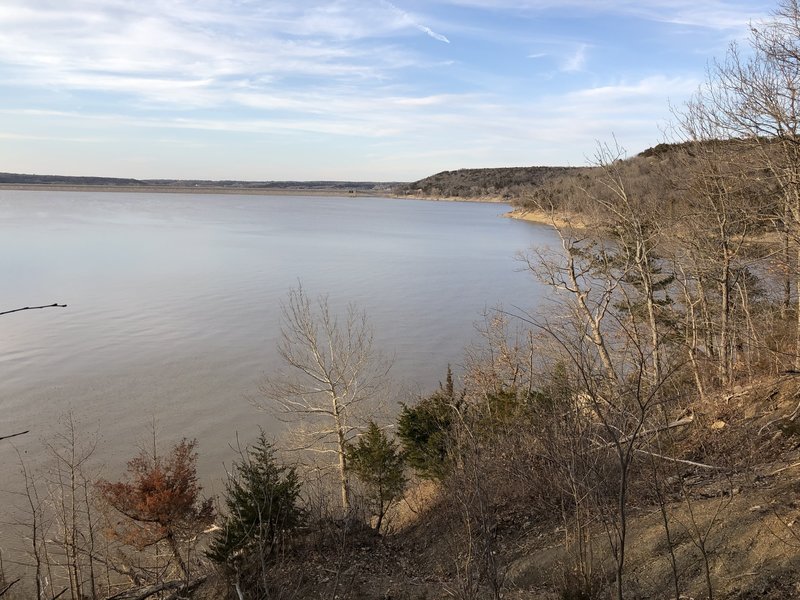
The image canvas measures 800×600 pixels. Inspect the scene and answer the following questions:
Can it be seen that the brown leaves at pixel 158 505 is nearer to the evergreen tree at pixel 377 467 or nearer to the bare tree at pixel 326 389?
the bare tree at pixel 326 389

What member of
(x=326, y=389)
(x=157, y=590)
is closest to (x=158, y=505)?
(x=157, y=590)

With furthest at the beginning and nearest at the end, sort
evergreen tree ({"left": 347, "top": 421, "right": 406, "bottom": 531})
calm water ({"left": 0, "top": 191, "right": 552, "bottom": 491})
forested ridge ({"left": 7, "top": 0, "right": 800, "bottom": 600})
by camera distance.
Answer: calm water ({"left": 0, "top": 191, "right": 552, "bottom": 491}) → evergreen tree ({"left": 347, "top": 421, "right": 406, "bottom": 531}) → forested ridge ({"left": 7, "top": 0, "right": 800, "bottom": 600})

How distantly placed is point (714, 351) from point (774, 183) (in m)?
6.57

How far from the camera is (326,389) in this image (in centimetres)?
1599

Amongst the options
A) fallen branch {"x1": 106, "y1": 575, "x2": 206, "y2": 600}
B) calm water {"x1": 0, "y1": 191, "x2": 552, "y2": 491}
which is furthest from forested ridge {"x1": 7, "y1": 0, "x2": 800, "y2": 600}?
calm water {"x1": 0, "y1": 191, "x2": 552, "y2": 491}

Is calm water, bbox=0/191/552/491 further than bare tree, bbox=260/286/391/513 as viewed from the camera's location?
Yes

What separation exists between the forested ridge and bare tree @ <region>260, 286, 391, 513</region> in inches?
7.6

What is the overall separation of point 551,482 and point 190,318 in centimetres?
2415

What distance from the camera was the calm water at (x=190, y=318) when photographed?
60.3ft

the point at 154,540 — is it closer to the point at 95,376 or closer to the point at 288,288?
the point at 95,376

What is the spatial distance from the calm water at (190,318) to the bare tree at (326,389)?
89 centimetres

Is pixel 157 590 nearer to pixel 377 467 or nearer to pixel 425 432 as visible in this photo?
pixel 377 467

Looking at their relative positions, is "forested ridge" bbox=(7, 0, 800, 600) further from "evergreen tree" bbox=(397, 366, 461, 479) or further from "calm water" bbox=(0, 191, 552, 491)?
"calm water" bbox=(0, 191, 552, 491)

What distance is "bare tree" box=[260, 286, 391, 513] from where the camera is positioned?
16.0 metres
